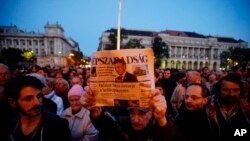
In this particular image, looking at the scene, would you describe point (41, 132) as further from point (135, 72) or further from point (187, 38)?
point (187, 38)

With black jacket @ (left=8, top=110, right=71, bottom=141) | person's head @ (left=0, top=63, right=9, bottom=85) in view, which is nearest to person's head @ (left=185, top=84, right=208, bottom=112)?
black jacket @ (left=8, top=110, right=71, bottom=141)

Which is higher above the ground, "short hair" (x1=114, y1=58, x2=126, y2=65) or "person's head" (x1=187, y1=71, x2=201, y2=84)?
"short hair" (x1=114, y1=58, x2=126, y2=65)

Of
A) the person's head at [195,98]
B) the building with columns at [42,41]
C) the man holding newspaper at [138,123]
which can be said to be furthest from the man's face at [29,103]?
the building with columns at [42,41]

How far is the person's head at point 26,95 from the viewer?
A: 2488mm

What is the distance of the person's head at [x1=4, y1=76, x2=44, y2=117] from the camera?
2.49 m

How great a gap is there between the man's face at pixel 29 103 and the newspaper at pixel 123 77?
579mm

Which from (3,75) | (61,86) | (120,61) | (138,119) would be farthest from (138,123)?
(61,86)

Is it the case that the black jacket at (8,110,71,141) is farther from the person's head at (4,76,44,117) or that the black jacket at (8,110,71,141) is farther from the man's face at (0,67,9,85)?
the man's face at (0,67,9,85)

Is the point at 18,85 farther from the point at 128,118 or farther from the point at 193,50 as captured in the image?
the point at 193,50

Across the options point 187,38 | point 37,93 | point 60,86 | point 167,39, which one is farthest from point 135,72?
point 187,38

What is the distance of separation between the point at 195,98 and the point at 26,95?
2.04 meters

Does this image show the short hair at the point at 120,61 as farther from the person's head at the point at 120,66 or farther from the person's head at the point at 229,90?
the person's head at the point at 229,90

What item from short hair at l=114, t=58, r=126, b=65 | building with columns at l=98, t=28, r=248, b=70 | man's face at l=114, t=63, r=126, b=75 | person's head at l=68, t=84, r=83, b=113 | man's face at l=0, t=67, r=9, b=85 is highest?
building with columns at l=98, t=28, r=248, b=70

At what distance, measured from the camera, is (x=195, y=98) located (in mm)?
3242
